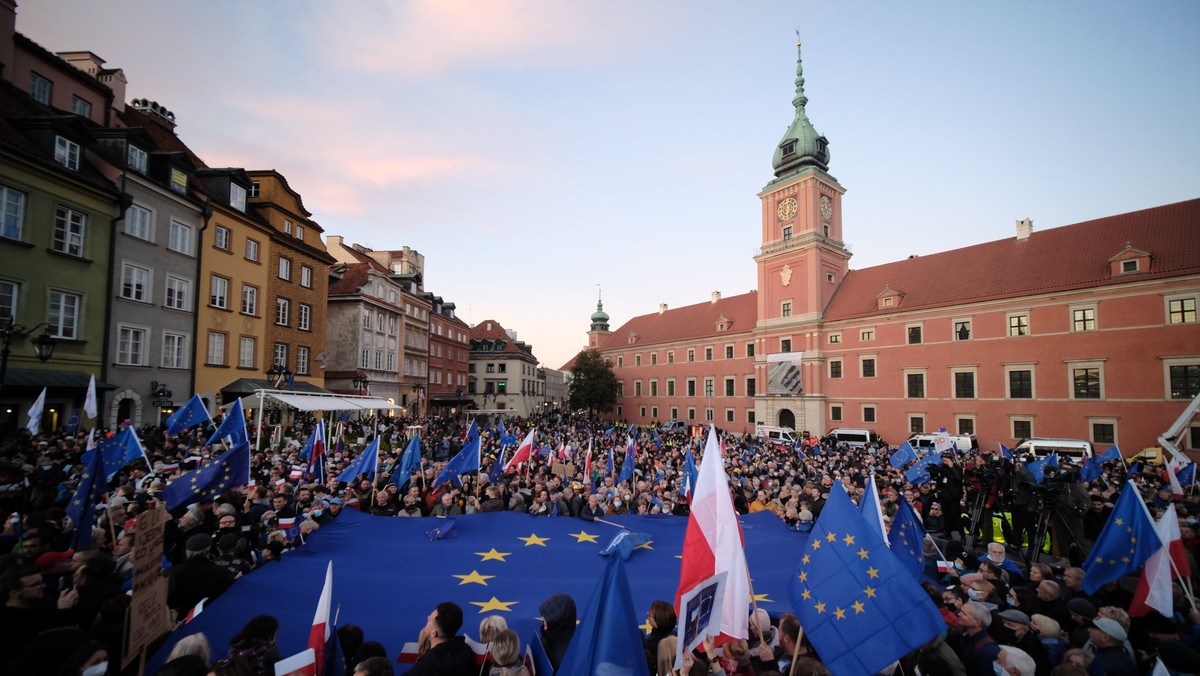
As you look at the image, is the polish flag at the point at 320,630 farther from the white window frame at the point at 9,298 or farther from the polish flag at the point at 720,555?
the white window frame at the point at 9,298

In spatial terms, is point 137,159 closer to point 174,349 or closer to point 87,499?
point 174,349

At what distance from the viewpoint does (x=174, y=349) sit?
989 inches

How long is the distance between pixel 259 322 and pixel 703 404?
146 ft

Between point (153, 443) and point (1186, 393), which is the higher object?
point (1186, 393)

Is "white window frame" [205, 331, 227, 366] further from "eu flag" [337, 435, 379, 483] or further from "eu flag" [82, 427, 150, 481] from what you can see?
"eu flag" [82, 427, 150, 481]

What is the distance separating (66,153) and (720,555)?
1090 inches

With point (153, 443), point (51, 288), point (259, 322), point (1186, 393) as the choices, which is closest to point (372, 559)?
point (153, 443)

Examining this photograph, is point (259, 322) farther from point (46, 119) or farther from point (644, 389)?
point (644, 389)

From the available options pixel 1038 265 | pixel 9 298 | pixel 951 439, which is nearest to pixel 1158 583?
pixel 9 298

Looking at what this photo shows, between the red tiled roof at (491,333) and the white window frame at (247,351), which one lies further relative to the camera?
the red tiled roof at (491,333)

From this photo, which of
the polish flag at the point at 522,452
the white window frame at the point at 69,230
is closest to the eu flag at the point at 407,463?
the polish flag at the point at 522,452

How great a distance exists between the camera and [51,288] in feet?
64.4

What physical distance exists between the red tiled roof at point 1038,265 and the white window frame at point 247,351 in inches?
1745

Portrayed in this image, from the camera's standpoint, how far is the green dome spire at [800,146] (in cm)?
5206
